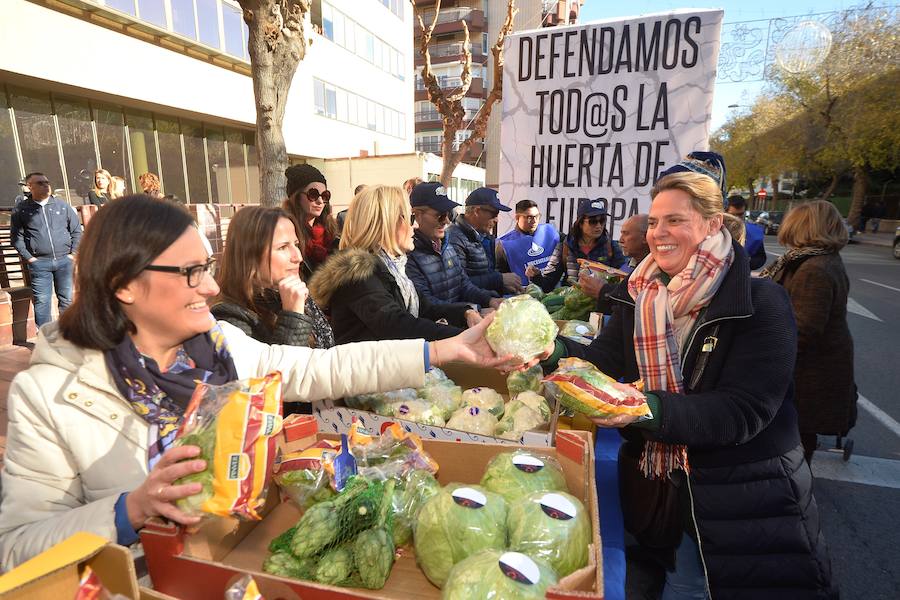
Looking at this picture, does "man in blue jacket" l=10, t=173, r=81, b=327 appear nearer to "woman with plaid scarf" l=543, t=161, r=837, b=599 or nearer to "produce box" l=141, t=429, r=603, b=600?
"produce box" l=141, t=429, r=603, b=600

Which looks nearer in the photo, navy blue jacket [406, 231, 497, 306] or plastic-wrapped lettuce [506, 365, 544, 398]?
plastic-wrapped lettuce [506, 365, 544, 398]

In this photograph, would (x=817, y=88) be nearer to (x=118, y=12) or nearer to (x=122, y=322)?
(x=118, y=12)

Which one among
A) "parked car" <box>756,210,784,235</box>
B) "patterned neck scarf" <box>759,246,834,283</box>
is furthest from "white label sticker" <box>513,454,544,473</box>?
"parked car" <box>756,210,784,235</box>

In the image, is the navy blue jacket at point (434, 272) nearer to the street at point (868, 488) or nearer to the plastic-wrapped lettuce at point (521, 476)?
the plastic-wrapped lettuce at point (521, 476)

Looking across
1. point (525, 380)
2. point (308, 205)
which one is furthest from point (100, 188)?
point (525, 380)

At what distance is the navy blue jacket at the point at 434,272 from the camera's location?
328 centimetres

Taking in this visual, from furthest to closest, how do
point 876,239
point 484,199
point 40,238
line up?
point 876,239
point 40,238
point 484,199

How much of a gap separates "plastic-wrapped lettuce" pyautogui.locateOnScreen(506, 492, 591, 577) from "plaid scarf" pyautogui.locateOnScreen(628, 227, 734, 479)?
0.63m

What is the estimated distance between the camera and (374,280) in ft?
8.42

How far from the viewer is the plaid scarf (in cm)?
166

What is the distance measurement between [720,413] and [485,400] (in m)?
0.99

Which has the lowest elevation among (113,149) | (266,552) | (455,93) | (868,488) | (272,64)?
(868,488)

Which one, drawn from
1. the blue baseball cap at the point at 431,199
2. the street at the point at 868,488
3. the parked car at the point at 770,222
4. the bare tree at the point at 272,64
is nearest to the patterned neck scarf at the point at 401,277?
the blue baseball cap at the point at 431,199

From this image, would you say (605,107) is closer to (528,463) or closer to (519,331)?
(519,331)
